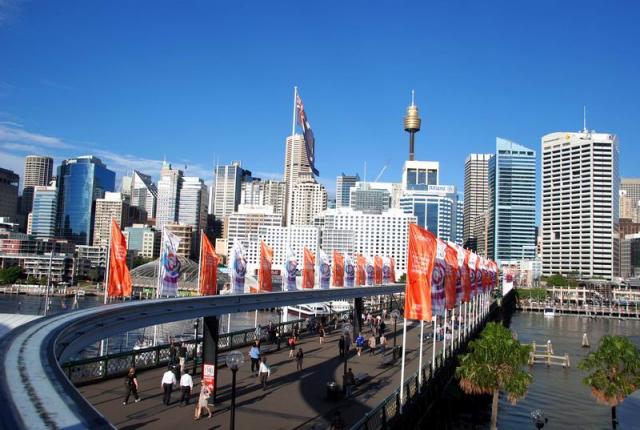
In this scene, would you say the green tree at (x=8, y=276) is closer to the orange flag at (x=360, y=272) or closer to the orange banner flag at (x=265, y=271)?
the orange flag at (x=360, y=272)

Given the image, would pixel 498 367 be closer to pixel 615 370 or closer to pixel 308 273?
pixel 615 370

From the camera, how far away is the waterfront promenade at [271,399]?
1997cm

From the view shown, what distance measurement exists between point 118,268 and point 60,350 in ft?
52.9

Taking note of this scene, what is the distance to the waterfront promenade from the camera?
65.5 ft

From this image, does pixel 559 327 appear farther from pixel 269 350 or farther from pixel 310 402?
pixel 310 402

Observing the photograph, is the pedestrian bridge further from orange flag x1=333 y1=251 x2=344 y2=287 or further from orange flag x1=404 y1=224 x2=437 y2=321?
orange flag x1=333 y1=251 x2=344 y2=287

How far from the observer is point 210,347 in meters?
24.0

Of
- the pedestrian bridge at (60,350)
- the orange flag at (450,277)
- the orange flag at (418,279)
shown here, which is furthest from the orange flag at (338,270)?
the orange flag at (418,279)

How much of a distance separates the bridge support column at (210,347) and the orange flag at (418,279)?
7.63 meters

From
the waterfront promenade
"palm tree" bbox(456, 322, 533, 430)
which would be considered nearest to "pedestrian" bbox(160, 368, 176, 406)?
the waterfront promenade

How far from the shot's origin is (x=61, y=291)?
554 feet

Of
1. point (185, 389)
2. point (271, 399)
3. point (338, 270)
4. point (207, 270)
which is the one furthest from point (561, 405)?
point (185, 389)

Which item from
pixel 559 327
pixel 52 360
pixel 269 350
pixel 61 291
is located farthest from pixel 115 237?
pixel 61 291

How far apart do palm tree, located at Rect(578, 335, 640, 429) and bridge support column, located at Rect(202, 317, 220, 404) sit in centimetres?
2190
